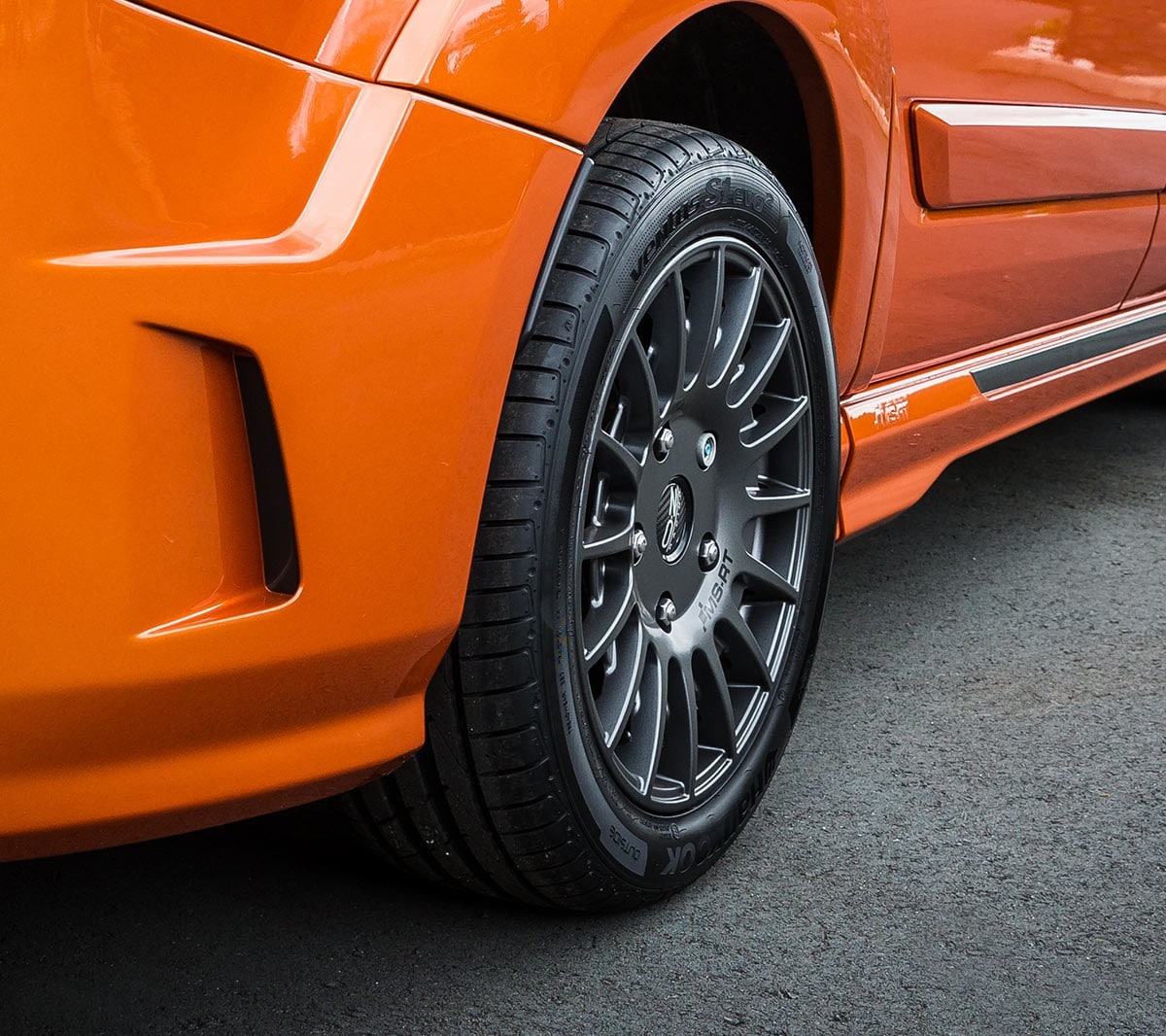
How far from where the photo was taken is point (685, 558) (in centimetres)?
160

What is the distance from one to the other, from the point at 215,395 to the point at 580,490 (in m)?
0.42

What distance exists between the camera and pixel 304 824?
5.61 ft

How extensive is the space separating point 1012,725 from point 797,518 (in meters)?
0.55

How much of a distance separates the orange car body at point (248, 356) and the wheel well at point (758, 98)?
38 cm

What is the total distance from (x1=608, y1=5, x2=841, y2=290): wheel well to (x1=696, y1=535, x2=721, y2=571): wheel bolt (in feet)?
1.44

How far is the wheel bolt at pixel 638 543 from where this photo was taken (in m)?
1.49

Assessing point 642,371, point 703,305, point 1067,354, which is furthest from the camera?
point 1067,354

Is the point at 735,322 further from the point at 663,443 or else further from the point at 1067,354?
the point at 1067,354

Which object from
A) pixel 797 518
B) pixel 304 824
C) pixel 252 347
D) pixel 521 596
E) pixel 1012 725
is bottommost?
pixel 1012 725

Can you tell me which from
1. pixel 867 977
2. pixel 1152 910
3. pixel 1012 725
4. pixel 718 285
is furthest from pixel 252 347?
pixel 1012 725

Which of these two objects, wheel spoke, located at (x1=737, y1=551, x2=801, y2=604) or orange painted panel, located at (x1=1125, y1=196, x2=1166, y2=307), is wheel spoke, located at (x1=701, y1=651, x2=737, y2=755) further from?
orange painted panel, located at (x1=1125, y1=196, x2=1166, y2=307)

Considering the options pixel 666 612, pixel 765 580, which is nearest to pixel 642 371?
pixel 666 612

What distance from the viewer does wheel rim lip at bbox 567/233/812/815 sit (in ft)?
4.43

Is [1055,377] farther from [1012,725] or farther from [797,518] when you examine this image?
[797,518]
